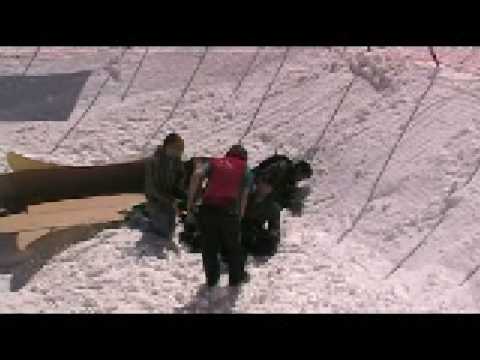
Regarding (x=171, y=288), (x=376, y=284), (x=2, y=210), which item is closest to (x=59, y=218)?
(x=2, y=210)

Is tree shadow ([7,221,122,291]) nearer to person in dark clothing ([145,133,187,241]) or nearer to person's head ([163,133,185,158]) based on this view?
person in dark clothing ([145,133,187,241])

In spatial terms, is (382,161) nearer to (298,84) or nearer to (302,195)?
(302,195)

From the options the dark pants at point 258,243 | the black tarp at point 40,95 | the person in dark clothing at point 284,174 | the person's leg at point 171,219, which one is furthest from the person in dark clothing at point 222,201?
the black tarp at point 40,95

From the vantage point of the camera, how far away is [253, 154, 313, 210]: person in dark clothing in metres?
7.85

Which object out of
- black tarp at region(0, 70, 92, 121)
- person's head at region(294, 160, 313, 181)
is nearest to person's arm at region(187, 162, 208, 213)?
person's head at region(294, 160, 313, 181)

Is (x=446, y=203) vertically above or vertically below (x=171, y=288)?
above

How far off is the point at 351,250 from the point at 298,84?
2690 millimetres

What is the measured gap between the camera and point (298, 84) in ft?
31.0

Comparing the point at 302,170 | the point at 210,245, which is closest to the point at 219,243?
the point at 210,245

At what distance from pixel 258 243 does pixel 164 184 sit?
3.20 ft

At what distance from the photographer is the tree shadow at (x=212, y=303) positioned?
6363 millimetres

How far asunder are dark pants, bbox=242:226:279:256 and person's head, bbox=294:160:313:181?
3.25 feet

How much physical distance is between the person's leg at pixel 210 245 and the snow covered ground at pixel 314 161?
19 centimetres

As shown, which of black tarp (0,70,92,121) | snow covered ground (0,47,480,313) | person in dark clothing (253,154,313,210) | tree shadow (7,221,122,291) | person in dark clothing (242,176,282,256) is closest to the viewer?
snow covered ground (0,47,480,313)
